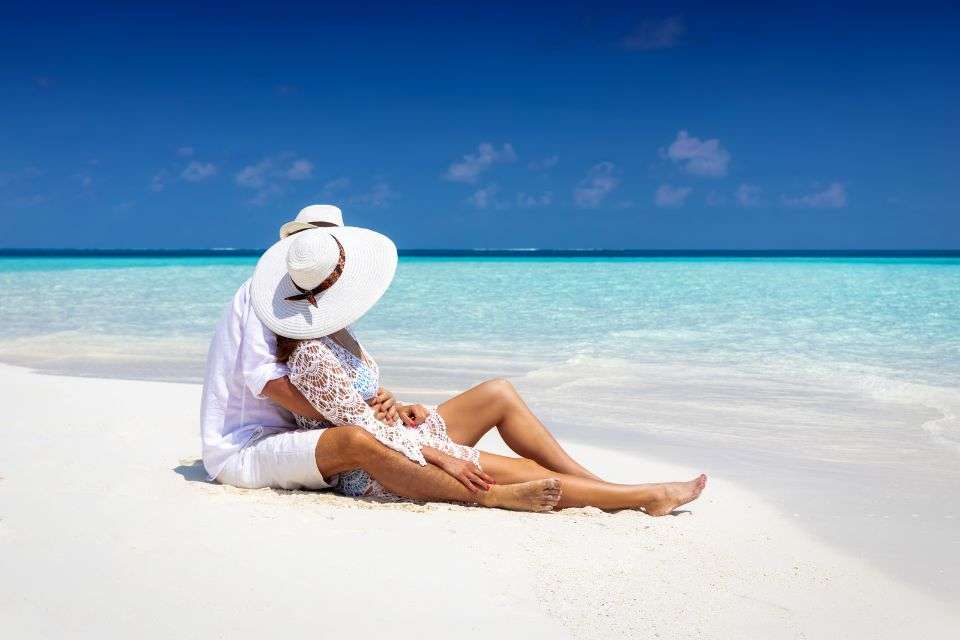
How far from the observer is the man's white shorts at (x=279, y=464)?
3.84 m

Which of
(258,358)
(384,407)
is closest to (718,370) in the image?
(384,407)

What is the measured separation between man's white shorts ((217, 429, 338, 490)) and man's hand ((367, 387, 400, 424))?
0.29m

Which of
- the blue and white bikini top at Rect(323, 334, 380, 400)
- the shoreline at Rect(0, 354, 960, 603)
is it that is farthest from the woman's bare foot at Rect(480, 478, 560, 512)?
the shoreline at Rect(0, 354, 960, 603)

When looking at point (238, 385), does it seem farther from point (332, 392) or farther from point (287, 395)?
point (332, 392)

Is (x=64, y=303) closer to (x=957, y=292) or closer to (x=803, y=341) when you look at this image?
(x=803, y=341)

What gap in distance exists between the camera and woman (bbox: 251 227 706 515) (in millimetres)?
3715

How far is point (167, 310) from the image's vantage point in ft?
48.1

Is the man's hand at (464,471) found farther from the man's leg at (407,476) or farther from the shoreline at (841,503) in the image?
the shoreline at (841,503)

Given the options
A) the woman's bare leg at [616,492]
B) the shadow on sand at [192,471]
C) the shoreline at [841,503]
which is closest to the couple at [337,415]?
the woman's bare leg at [616,492]

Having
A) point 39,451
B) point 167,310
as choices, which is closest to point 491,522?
point 39,451

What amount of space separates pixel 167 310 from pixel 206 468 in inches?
440

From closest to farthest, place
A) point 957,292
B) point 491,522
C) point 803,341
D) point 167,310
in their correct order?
1. point 491,522
2. point 803,341
3. point 167,310
4. point 957,292

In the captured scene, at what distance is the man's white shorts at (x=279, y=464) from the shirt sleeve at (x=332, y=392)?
5.5 inches

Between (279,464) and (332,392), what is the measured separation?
461mm
